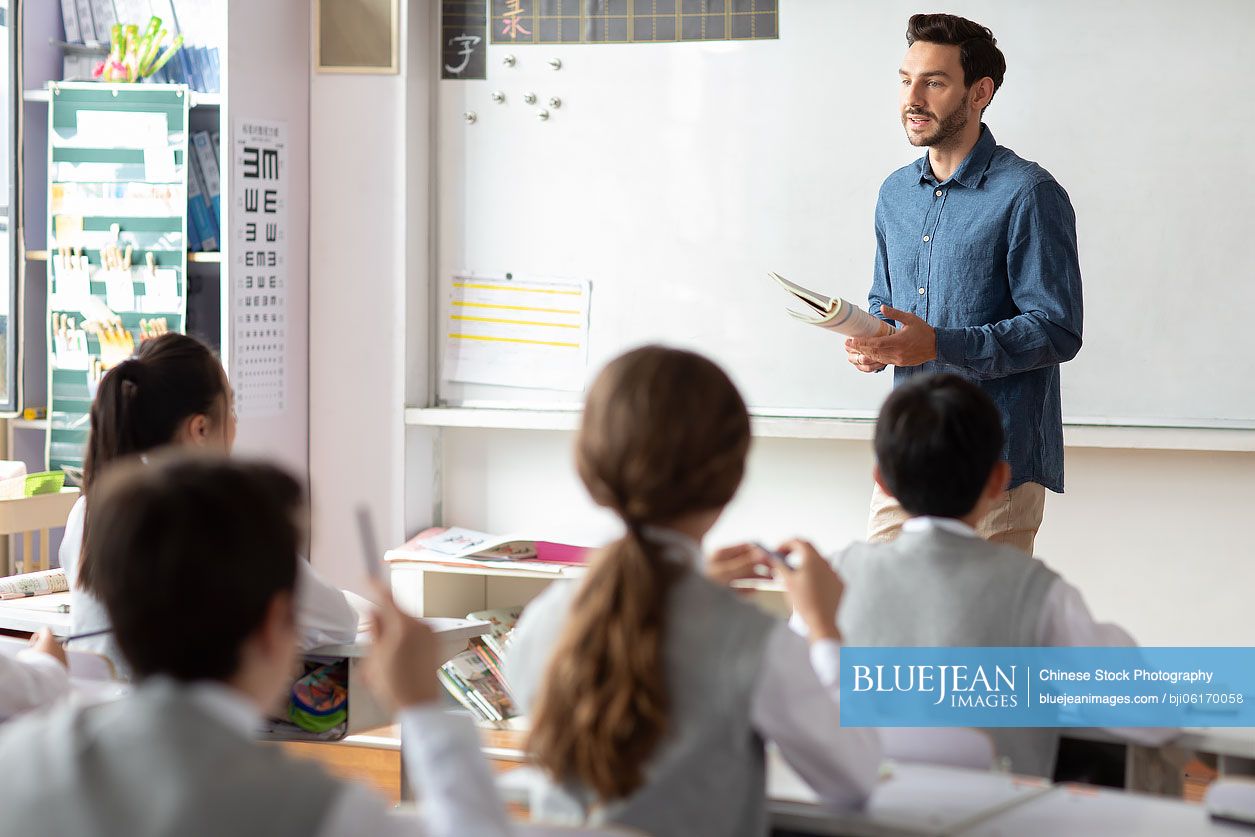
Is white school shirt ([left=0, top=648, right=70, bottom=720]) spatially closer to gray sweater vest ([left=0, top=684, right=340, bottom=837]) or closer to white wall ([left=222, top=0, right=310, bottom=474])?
gray sweater vest ([left=0, top=684, right=340, bottom=837])

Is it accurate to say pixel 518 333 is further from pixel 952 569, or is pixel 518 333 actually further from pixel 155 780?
pixel 155 780

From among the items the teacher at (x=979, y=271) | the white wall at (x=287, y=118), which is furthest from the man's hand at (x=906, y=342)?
the white wall at (x=287, y=118)

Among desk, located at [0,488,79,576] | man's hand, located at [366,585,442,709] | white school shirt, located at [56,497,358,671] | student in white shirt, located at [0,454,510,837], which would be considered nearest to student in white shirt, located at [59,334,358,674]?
white school shirt, located at [56,497,358,671]

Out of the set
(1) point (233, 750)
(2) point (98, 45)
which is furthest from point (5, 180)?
(1) point (233, 750)

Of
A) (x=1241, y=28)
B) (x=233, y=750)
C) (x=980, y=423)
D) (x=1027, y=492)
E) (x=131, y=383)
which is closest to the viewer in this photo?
(x=233, y=750)

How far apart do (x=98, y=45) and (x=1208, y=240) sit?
3.13m

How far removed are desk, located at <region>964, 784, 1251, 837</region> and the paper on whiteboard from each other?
2.52m

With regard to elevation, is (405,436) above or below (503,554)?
above

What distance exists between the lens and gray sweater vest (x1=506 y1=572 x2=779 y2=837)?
130 centimetres

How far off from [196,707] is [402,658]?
8.3 inches

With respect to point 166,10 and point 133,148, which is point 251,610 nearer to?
point 133,148

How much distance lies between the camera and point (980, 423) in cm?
182

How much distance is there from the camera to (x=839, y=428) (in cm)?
356

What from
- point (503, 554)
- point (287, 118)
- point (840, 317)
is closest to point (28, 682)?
point (840, 317)
